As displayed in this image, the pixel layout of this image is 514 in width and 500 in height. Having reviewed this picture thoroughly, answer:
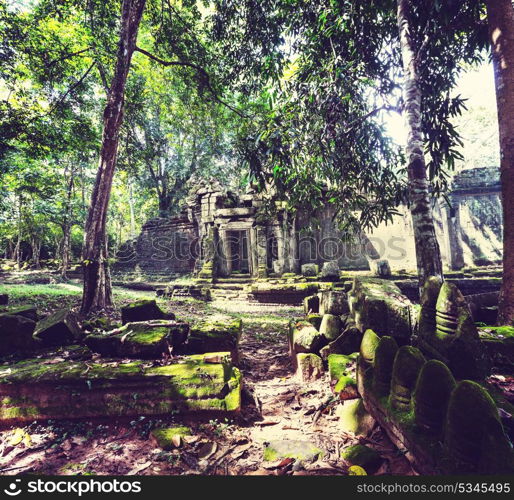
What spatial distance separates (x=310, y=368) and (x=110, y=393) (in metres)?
2.27

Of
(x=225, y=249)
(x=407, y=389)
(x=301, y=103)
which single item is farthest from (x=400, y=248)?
(x=407, y=389)

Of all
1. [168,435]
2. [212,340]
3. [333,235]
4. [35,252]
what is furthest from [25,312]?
[35,252]

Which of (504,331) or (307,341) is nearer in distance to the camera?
(504,331)

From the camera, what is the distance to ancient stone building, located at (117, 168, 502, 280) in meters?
11.6

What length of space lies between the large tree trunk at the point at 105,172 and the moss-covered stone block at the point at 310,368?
5.55 m

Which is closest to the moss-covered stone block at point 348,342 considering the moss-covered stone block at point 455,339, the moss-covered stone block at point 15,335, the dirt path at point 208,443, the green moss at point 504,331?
the dirt path at point 208,443

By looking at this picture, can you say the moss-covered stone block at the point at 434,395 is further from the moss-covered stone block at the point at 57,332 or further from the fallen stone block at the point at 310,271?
the fallen stone block at the point at 310,271

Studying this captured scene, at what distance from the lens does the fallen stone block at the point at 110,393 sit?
98.0 inches

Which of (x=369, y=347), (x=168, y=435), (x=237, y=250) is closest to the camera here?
(x=168, y=435)

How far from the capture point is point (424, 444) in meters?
1.61

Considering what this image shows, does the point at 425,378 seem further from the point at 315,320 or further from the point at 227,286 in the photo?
the point at 227,286

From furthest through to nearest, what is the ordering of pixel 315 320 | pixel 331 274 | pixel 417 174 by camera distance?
1. pixel 331 274
2. pixel 315 320
3. pixel 417 174

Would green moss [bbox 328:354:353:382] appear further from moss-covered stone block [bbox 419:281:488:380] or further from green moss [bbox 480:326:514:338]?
green moss [bbox 480:326:514:338]

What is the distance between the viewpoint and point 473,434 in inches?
55.4
